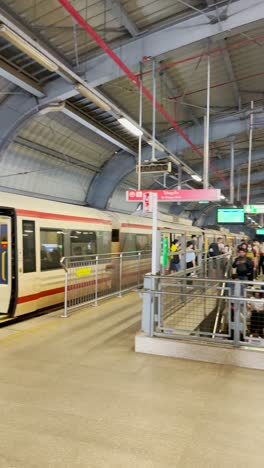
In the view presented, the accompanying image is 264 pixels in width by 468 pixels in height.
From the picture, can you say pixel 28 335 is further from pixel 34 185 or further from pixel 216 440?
pixel 34 185

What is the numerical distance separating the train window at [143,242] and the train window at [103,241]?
3136mm

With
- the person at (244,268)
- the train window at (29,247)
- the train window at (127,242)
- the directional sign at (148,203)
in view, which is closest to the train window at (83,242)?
the train window at (29,247)

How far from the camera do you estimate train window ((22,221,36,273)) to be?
26.2ft

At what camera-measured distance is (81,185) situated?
1911cm

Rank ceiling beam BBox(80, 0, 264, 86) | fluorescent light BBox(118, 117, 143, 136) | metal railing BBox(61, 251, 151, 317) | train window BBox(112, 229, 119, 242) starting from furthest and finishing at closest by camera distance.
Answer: train window BBox(112, 229, 119, 242) < fluorescent light BBox(118, 117, 143, 136) < metal railing BBox(61, 251, 151, 317) < ceiling beam BBox(80, 0, 264, 86)

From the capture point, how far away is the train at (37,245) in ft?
25.2

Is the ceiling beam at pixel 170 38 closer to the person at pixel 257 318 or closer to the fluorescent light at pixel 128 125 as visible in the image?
the fluorescent light at pixel 128 125

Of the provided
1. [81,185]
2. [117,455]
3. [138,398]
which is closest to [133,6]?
[138,398]

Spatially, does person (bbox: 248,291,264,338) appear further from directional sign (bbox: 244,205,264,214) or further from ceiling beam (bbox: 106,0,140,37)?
directional sign (bbox: 244,205,264,214)

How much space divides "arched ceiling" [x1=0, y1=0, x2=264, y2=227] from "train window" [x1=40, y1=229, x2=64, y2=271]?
10.8 ft

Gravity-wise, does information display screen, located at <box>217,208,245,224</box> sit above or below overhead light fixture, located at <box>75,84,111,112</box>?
below

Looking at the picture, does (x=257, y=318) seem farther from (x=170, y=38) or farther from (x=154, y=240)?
(x=170, y=38)

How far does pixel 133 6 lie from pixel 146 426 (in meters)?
8.54

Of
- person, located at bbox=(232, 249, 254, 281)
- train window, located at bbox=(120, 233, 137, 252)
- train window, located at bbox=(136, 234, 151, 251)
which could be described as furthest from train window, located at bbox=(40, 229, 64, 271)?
train window, located at bbox=(136, 234, 151, 251)
